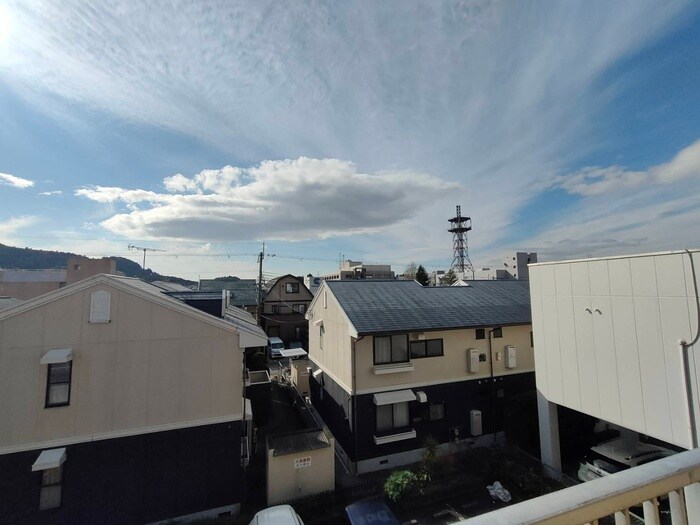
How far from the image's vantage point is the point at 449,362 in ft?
43.5

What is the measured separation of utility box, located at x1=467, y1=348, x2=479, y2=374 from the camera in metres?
13.3

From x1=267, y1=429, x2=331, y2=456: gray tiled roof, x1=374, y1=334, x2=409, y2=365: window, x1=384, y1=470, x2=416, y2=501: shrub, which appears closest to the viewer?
x1=384, y1=470, x2=416, y2=501: shrub

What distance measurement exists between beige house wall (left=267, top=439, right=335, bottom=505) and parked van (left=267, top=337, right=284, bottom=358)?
18032 mm

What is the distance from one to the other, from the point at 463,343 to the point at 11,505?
46.5ft

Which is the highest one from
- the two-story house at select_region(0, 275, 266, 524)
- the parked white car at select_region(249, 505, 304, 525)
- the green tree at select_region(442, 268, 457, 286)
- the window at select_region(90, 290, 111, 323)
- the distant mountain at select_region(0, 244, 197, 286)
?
the distant mountain at select_region(0, 244, 197, 286)

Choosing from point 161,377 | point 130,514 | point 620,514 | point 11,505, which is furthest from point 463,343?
point 11,505

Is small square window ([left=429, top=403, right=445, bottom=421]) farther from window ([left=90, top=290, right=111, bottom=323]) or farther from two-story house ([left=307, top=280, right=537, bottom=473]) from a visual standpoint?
window ([left=90, top=290, right=111, bottom=323])

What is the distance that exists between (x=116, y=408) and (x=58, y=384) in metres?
1.51

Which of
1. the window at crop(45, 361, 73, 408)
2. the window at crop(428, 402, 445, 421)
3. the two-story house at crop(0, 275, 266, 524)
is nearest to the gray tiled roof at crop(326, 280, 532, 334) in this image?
the window at crop(428, 402, 445, 421)

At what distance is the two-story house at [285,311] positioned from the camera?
32312 millimetres

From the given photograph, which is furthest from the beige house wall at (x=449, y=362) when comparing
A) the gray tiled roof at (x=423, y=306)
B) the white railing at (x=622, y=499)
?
the white railing at (x=622, y=499)

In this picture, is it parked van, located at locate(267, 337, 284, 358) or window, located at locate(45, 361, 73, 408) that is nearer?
window, located at locate(45, 361, 73, 408)

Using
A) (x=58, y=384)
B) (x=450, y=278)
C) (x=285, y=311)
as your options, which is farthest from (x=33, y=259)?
(x=58, y=384)

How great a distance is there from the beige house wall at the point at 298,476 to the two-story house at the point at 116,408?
3.05 feet
